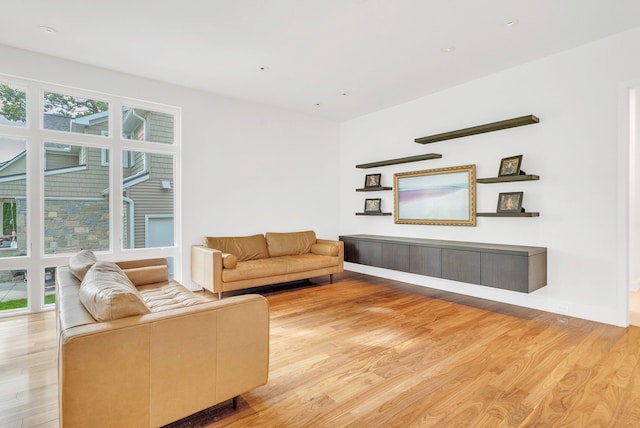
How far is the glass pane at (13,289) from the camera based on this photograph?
367cm

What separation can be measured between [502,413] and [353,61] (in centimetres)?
357

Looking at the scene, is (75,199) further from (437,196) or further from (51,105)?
(437,196)

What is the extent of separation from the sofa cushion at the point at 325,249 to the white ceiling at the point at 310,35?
2437mm

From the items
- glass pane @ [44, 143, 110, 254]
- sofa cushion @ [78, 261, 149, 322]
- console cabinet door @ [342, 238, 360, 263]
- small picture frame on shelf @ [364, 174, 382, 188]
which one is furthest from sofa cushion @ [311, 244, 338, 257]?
sofa cushion @ [78, 261, 149, 322]

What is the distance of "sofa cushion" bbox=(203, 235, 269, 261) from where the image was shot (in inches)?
186

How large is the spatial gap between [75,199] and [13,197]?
56 cm

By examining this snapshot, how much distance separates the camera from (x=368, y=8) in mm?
2828

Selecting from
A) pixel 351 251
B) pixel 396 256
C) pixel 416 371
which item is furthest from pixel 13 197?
pixel 396 256

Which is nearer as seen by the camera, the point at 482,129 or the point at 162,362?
the point at 162,362

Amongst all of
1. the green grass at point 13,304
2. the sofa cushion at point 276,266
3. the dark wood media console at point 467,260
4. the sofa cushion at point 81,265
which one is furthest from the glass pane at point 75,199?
the dark wood media console at point 467,260

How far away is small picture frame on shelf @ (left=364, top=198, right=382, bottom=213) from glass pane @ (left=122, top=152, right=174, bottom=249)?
10.5 feet

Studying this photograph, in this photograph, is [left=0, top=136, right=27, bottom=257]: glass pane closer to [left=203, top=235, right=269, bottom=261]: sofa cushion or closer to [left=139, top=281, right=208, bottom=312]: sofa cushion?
[left=139, top=281, right=208, bottom=312]: sofa cushion

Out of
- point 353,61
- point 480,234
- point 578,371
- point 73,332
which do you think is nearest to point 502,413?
point 578,371

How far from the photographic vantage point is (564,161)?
12.0ft
